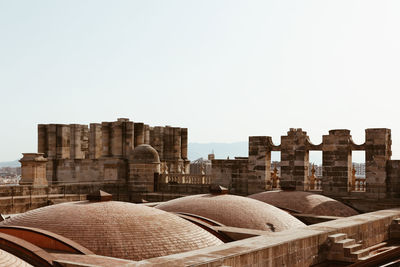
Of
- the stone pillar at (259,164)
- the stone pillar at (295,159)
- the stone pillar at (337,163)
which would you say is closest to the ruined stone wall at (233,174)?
the stone pillar at (259,164)

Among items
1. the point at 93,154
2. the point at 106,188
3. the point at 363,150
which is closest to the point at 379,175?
the point at 363,150

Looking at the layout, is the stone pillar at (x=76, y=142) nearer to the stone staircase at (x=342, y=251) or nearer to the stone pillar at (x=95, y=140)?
the stone pillar at (x=95, y=140)

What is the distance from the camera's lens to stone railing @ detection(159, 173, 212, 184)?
30125 millimetres

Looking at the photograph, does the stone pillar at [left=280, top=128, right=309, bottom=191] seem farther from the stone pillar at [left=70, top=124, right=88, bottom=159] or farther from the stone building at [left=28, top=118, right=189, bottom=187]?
the stone pillar at [left=70, top=124, right=88, bottom=159]

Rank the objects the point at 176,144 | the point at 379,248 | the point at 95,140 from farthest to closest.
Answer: the point at 176,144 < the point at 95,140 < the point at 379,248

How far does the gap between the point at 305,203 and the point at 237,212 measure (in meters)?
5.04

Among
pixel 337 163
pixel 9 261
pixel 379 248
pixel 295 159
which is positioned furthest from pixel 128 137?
pixel 9 261

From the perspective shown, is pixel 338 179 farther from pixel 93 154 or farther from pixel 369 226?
pixel 93 154

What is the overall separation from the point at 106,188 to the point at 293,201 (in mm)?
11739

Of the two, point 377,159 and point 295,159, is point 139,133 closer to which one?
point 295,159

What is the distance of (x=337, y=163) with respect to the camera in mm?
24828

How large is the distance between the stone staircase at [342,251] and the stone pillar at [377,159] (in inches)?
472

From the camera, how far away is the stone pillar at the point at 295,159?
25.6 meters

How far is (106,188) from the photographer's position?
97.8ft
